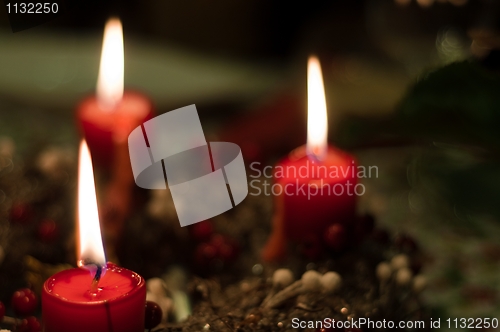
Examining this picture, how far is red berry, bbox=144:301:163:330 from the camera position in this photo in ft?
1.06

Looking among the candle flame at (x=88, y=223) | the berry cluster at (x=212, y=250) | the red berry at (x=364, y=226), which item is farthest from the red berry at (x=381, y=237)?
the candle flame at (x=88, y=223)

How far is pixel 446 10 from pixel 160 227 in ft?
1.52

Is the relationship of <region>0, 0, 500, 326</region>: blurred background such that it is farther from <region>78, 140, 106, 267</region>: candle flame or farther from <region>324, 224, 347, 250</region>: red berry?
<region>78, 140, 106, 267</region>: candle flame

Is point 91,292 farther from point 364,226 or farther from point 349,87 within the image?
point 349,87

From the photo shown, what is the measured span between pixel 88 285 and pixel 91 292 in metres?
0.01

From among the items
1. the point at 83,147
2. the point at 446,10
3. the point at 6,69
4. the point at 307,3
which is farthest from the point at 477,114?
the point at 307,3

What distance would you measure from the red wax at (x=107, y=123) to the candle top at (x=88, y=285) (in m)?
0.23

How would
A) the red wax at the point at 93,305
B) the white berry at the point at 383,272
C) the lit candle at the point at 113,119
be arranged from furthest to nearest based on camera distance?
the lit candle at the point at 113,119
the white berry at the point at 383,272
the red wax at the point at 93,305

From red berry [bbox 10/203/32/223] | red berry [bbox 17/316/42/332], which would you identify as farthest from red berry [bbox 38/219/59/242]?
red berry [bbox 17/316/42/332]

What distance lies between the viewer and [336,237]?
0.41 m

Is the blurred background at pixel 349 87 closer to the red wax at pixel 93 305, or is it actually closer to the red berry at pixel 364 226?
the red berry at pixel 364 226

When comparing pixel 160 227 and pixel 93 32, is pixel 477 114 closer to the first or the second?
pixel 160 227

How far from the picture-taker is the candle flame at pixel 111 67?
536 millimetres

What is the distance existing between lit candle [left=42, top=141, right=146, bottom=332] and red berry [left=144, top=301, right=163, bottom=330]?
20 millimetres
